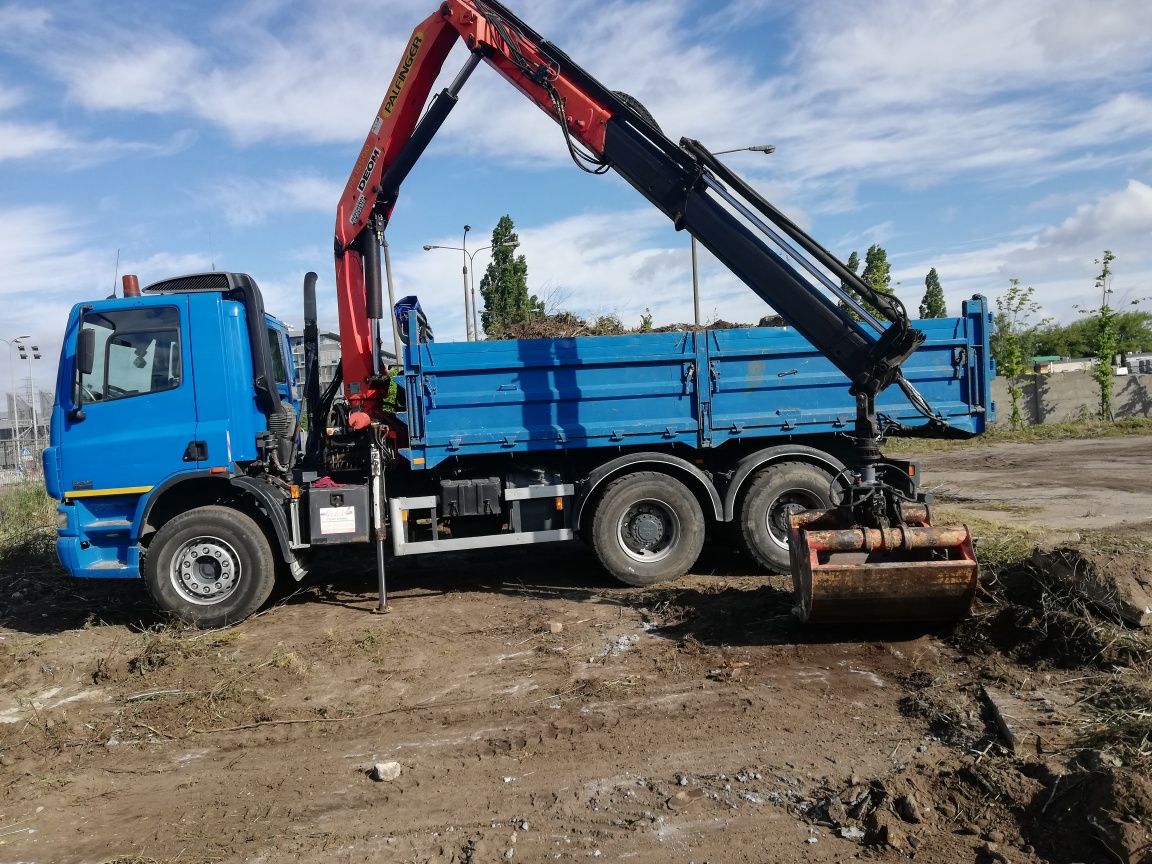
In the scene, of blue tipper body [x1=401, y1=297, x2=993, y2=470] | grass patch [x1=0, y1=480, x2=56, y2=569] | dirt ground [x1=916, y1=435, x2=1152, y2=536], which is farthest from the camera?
dirt ground [x1=916, y1=435, x2=1152, y2=536]

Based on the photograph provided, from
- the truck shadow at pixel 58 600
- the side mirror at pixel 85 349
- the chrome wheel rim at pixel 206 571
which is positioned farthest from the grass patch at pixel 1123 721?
the side mirror at pixel 85 349

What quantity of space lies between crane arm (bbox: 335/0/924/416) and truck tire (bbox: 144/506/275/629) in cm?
166

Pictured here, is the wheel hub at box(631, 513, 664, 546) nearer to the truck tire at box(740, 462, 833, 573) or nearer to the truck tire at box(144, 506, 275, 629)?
the truck tire at box(740, 462, 833, 573)

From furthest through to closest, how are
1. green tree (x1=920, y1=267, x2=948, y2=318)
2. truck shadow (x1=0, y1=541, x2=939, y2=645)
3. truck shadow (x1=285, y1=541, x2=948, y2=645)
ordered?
green tree (x1=920, y1=267, x2=948, y2=318) < truck shadow (x1=0, y1=541, x2=939, y2=645) < truck shadow (x1=285, y1=541, x2=948, y2=645)

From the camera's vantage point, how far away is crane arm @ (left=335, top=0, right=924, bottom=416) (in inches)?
254

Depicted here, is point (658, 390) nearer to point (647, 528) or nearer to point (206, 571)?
point (647, 528)

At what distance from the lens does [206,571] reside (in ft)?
23.2

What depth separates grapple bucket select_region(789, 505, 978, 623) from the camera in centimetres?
543

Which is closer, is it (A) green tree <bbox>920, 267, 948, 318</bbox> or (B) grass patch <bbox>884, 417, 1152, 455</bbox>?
(B) grass patch <bbox>884, 417, 1152, 455</bbox>

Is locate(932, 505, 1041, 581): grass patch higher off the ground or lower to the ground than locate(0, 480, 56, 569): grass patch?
lower

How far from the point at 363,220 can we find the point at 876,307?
4.80m

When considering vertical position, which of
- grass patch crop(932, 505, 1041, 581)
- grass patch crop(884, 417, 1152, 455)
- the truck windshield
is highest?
the truck windshield

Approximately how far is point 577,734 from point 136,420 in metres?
4.85

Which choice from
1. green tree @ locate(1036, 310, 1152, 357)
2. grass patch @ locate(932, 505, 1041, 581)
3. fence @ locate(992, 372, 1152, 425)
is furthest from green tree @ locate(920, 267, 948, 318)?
grass patch @ locate(932, 505, 1041, 581)
